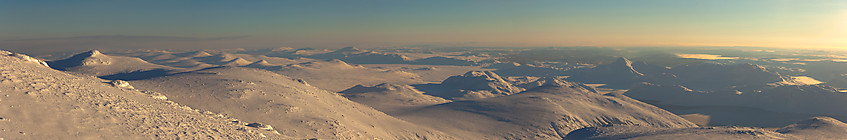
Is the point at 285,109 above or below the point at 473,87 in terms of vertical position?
above

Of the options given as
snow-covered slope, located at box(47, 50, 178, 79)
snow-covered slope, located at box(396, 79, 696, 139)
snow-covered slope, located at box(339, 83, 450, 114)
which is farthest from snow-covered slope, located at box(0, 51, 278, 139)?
snow-covered slope, located at box(47, 50, 178, 79)

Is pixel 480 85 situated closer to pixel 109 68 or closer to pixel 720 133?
pixel 720 133

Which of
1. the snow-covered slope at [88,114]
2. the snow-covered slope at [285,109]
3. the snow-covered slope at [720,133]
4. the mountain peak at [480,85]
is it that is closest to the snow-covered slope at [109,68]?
the snow-covered slope at [285,109]

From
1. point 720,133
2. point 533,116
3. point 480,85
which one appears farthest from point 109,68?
point 720,133

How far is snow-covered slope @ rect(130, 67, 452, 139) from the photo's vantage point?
44.1 metres

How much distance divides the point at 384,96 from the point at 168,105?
244ft

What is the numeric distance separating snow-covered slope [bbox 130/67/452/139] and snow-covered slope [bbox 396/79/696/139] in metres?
10.4

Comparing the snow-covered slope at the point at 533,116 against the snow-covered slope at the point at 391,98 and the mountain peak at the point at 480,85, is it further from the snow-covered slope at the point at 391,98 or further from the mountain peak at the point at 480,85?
the mountain peak at the point at 480,85

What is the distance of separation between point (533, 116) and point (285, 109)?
45394 mm

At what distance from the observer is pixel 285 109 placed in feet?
159

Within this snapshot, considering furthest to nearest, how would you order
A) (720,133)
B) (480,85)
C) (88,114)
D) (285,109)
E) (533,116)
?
(480,85)
(533,116)
(720,133)
(285,109)
(88,114)

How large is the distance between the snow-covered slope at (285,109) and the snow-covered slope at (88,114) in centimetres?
794

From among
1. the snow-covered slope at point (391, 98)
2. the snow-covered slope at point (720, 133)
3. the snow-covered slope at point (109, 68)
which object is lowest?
the snow-covered slope at point (391, 98)

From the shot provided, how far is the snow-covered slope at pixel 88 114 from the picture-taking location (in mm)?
24047
